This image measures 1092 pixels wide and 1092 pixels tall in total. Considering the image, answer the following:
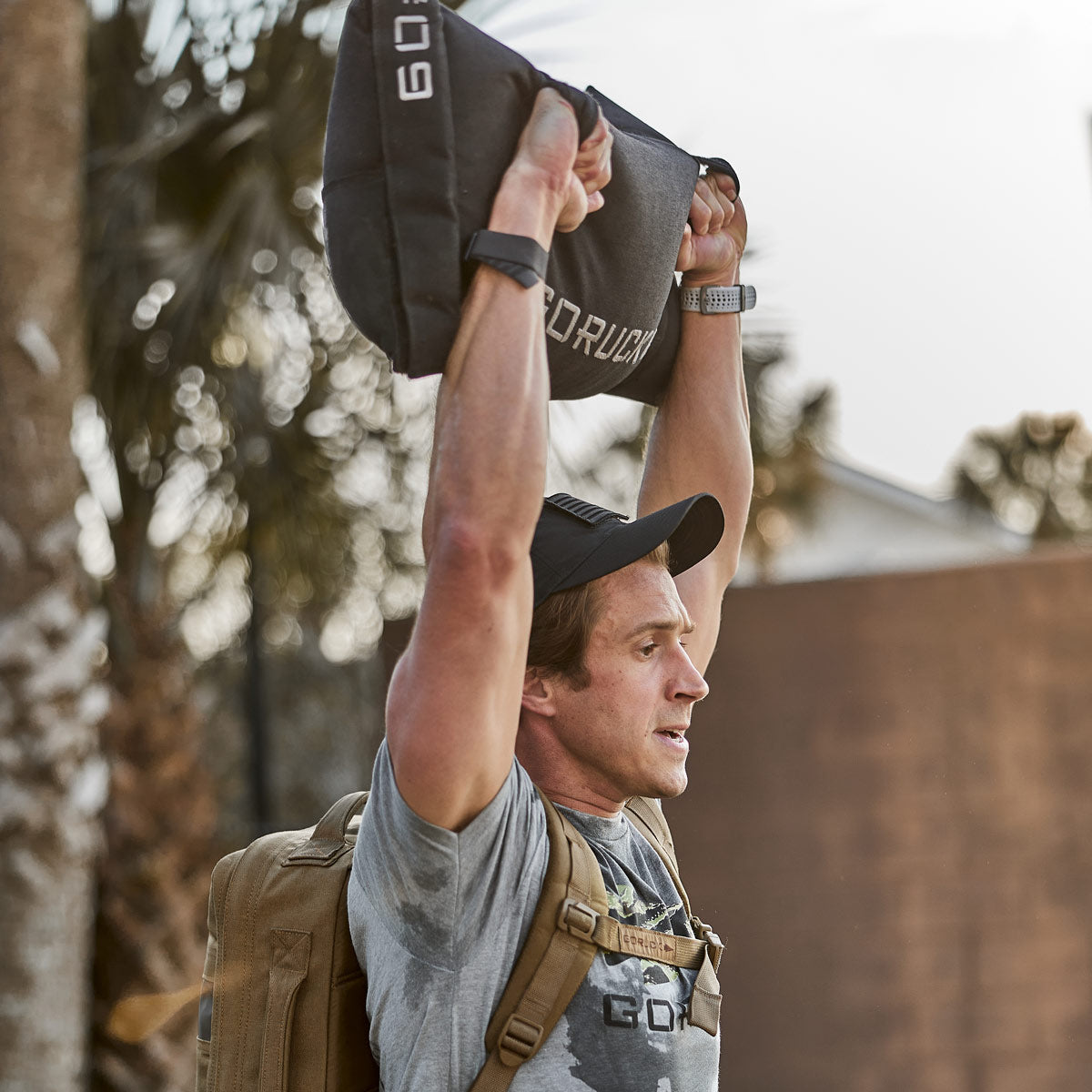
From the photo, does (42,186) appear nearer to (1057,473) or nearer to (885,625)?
(885,625)

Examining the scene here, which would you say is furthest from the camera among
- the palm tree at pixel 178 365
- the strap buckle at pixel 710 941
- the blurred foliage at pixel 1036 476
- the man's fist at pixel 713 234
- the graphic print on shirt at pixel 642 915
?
the blurred foliage at pixel 1036 476

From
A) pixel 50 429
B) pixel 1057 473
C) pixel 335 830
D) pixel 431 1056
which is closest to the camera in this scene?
pixel 431 1056

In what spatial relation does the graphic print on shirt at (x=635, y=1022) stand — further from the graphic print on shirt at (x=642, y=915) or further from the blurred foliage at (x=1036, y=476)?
the blurred foliage at (x=1036, y=476)

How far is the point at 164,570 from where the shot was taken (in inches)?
232

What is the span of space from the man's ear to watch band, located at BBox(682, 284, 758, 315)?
647 millimetres

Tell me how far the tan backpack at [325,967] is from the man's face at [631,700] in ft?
0.34

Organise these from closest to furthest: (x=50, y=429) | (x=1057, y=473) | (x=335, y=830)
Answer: (x=335, y=830), (x=50, y=429), (x=1057, y=473)

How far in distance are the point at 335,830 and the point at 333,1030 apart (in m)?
0.26

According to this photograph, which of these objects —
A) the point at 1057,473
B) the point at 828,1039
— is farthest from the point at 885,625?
the point at 1057,473

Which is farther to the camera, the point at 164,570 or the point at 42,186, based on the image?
the point at 164,570

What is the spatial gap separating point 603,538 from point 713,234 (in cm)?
53

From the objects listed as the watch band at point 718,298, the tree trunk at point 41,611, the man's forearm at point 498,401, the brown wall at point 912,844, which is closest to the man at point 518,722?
the man's forearm at point 498,401

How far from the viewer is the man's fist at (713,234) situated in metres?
2.09

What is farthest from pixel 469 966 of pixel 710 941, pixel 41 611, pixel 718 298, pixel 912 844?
pixel 912 844
